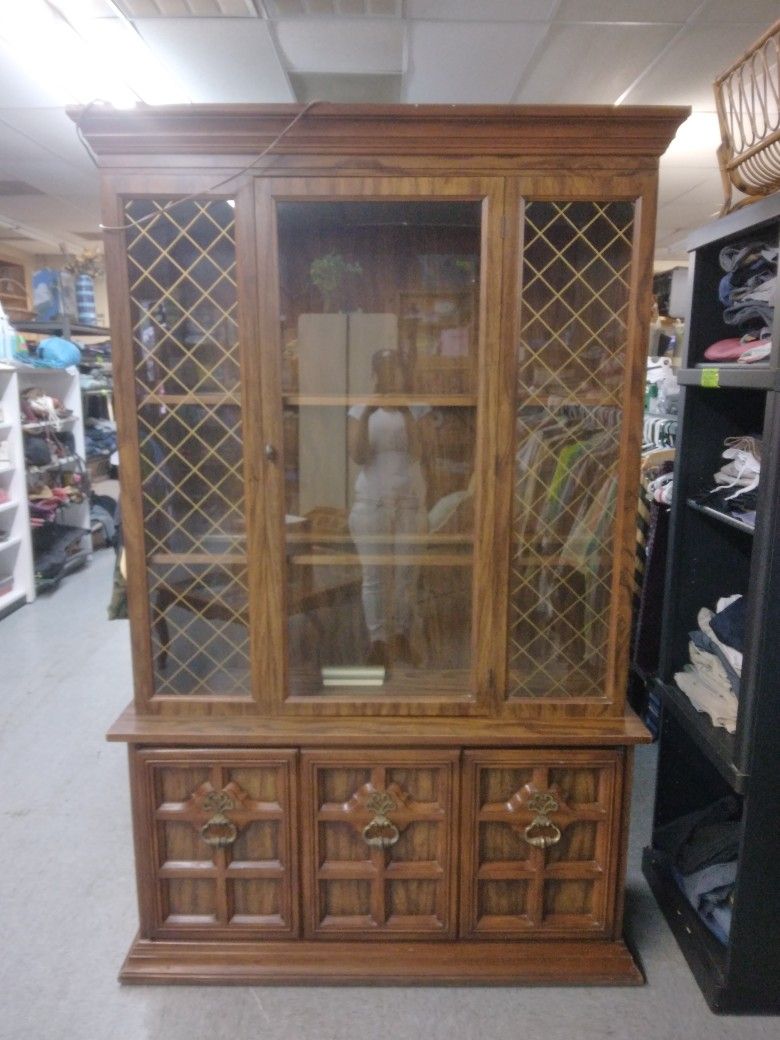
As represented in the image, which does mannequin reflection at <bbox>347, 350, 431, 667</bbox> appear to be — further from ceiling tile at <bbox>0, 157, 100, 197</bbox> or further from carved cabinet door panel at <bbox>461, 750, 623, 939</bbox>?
ceiling tile at <bbox>0, 157, 100, 197</bbox>

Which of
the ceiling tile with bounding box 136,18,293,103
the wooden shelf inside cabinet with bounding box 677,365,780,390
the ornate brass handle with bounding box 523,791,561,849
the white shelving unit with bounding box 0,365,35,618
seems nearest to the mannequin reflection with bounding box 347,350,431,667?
the ornate brass handle with bounding box 523,791,561,849

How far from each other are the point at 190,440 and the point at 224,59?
106 inches

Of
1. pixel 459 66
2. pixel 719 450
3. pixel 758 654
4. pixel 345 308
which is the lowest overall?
pixel 758 654

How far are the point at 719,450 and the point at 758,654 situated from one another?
63 cm

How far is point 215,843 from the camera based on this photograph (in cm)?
167

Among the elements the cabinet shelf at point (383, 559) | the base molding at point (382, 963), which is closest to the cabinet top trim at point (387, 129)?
the cabinet shelf at point (383, 559)

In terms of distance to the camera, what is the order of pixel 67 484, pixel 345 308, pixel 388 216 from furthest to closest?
pixel 67 484
pixel 345 308
pixel 388 216

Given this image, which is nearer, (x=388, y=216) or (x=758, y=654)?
(x=758, y=654)

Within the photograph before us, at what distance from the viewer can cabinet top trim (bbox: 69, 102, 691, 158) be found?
1.43 m

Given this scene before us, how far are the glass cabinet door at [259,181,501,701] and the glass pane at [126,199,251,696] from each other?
0.40 feet

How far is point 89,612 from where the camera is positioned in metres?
4.45

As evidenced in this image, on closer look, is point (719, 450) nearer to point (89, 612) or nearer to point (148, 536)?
point (148, 536)

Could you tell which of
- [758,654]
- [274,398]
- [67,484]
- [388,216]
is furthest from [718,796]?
[67,484]

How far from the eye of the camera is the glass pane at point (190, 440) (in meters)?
1.54
